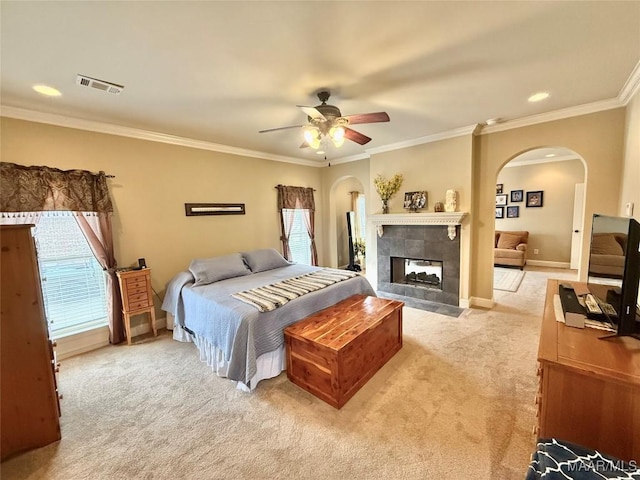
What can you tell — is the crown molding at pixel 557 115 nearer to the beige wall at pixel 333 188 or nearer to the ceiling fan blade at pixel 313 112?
the beige wall at pixel 333 188

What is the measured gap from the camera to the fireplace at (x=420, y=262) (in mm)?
4051

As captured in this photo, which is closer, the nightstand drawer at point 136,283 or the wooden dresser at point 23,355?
the wooden dresser at point 23,355

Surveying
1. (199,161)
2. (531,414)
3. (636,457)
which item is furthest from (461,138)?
(199,161)

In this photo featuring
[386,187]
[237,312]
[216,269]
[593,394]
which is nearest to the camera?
[593,394]

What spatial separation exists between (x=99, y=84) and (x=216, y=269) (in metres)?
2.17

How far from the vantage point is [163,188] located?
142 inches

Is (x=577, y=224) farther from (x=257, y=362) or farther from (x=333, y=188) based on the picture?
(x=257, y=362)

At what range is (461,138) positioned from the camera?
3.80m

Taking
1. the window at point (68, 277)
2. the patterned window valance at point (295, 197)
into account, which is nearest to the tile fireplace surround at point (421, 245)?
the patterned window valance at point (295, 197)

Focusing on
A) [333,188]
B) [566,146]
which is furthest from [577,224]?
[333,188]

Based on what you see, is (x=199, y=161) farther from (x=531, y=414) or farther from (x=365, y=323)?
(x=531, y=414)

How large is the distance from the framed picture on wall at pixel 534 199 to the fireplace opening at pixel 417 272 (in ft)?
14.0

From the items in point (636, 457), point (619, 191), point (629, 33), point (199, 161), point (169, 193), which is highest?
point (629, 33)

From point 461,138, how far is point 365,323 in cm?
311
